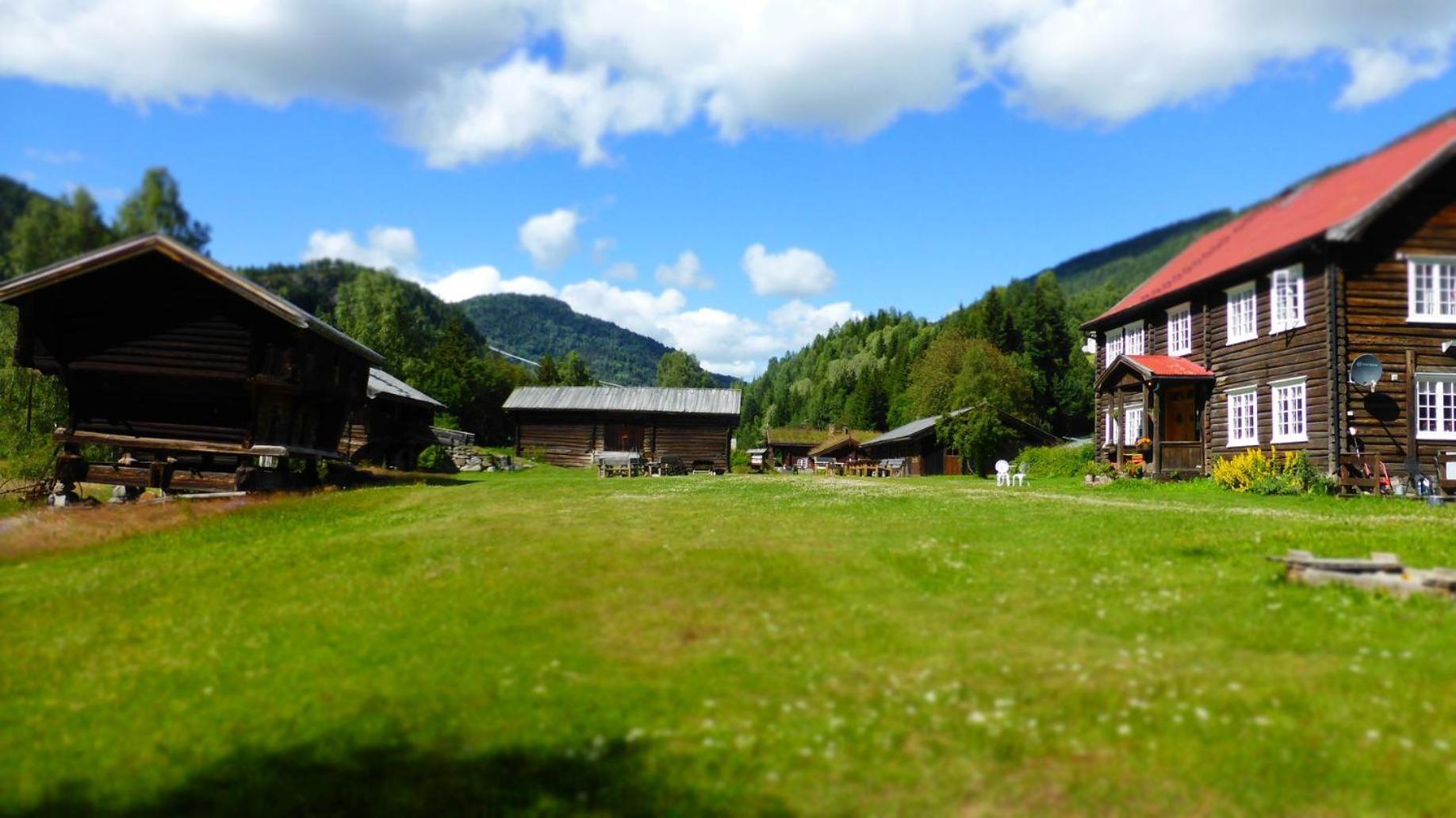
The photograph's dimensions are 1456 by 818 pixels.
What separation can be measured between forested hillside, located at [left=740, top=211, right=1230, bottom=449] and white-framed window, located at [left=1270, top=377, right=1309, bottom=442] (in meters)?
6.52

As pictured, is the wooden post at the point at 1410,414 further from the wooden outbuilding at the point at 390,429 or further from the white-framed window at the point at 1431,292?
the wooden outbuilding at the point at 390,429

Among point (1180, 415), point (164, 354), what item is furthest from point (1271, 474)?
point (164, 354)

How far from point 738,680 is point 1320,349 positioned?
2784cm

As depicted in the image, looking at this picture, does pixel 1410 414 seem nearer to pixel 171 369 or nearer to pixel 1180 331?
pixel 1180 331

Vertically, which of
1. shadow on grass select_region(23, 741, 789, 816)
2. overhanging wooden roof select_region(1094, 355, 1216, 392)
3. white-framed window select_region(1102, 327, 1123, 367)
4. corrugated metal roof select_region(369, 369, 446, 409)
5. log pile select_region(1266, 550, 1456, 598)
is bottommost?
shadow on grass select_region(23, 741, 789, 816)

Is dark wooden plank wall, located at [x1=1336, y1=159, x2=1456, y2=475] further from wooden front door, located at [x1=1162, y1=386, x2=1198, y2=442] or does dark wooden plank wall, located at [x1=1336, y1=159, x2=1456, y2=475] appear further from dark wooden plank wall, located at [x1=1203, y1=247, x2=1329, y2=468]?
wooden front door, located at [x1=1162, y1=386, x2=1198, y2=442]

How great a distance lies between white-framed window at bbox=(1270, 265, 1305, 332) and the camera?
28.8m

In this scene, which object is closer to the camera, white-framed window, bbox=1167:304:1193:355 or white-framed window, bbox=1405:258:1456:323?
white-framed window, bbox=1405:258:1456:323

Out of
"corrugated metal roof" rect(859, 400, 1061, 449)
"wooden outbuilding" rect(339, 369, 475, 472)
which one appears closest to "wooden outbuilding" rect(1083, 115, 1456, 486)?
"corrugated metal roof" rect(859, 400, 1061, 449)

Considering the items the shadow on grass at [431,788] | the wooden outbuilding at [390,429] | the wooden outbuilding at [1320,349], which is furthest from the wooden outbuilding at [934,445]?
the shadow on grass at [431,788]

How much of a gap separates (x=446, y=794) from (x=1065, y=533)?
13.6 metres

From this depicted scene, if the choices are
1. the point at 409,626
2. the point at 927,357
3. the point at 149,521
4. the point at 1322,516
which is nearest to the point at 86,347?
the point at 149,521

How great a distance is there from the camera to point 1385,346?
28.5 metres

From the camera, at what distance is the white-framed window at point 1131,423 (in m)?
38.5
